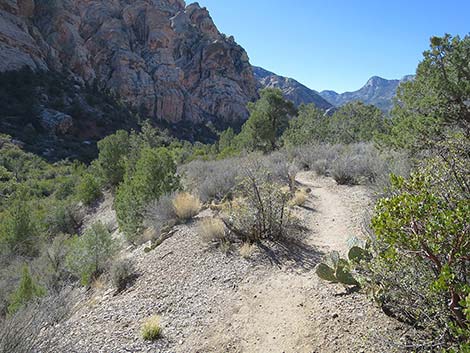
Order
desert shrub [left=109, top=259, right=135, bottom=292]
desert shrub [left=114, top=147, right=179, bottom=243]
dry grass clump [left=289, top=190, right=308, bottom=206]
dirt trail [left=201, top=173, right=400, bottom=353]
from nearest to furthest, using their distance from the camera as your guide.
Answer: dirt trail [left=201, top=173, right=400, bottom=353] → desert shrub [left=109, top=259, right=135, bottom=292] → dry grass clump [left=289, top=190, right=308, bottom=206] → desert shrub [left=114, top=147, right=179, bottom=243]

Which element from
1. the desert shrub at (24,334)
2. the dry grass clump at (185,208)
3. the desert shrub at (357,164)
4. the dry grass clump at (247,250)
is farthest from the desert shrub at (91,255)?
the desert shrub at (357,164)

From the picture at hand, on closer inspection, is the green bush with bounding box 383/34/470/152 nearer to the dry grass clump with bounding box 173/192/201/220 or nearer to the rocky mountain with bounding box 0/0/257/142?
the dry grass clump with bounding box 173/192/201/220

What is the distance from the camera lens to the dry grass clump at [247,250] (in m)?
6.18

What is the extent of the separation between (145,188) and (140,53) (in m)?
77.2

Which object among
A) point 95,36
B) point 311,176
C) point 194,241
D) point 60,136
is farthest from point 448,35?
point 95,36

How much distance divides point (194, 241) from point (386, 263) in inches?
207

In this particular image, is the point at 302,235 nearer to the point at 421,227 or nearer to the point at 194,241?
the point at 194,241

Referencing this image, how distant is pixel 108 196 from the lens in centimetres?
2159

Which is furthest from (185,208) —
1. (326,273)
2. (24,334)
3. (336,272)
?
(24,334)

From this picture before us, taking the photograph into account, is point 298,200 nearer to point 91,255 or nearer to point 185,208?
point 185,208

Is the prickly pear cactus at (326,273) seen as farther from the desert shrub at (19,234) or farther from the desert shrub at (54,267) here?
the desert shrub at (19,234)

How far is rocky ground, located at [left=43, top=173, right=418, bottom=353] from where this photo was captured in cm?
377

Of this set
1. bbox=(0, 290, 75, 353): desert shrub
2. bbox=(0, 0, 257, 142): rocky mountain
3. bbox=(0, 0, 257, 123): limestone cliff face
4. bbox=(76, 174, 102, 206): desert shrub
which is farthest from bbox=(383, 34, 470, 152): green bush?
bbox=(0, 0, 257, 123): limestone cliff face

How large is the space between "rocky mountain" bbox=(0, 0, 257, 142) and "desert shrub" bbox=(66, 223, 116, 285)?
46.5 meters
